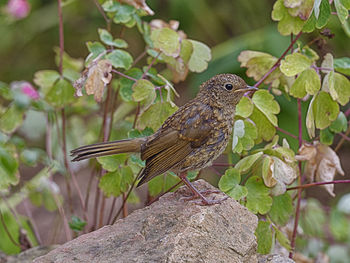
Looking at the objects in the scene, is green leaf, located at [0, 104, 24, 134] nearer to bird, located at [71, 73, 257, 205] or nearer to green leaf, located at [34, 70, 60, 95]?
green leaf, located at [34, 70, 60, 95]

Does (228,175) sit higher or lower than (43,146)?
higher

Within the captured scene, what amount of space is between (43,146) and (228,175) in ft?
14.4

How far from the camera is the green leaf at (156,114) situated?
3.33 metres

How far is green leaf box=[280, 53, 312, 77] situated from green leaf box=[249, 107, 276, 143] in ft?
→ 0.96

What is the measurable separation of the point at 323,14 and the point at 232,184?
1003 mm


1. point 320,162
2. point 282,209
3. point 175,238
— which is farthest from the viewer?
point 320,162

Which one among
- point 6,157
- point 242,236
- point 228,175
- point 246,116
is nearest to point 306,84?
point 246,116

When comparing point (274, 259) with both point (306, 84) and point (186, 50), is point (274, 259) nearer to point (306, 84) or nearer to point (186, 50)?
point (306, 84)

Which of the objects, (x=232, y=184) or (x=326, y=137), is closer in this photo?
(x=232, y=184)

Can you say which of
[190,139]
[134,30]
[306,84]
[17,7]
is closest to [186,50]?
[190,139]

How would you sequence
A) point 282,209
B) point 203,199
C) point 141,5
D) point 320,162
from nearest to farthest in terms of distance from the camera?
point 203,199 → point 282,209 → point 320,162 → point 141,5

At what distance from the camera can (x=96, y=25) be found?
779 cm

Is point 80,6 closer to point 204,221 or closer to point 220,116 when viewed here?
point 220,116

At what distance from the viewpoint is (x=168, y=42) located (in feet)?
11.3
